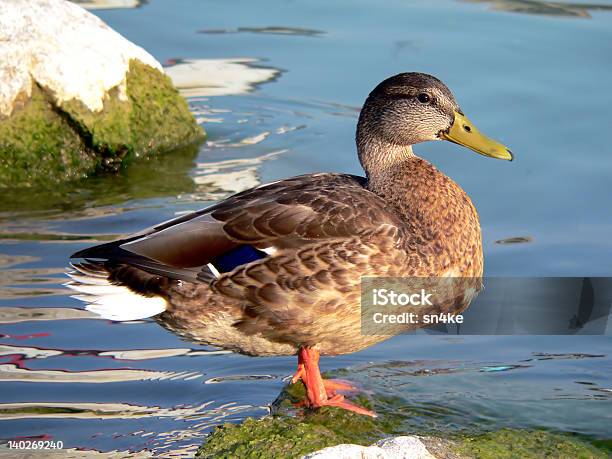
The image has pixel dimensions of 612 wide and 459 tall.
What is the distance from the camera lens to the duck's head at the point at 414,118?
5.88m

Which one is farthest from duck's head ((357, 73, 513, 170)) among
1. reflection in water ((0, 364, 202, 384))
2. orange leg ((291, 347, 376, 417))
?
reflection in water ((0, 364, 202, 384))

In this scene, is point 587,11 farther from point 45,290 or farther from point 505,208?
point 45,290

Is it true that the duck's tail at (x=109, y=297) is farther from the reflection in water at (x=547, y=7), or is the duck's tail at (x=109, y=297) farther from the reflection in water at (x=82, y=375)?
the reflection in water at (x=547, y=7)

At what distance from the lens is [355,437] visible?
512cm

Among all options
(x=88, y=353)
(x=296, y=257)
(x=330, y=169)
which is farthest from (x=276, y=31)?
(x=296, y=257)

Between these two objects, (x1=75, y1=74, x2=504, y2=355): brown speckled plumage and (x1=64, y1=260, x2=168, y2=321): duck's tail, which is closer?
(x1=75, y1=74, x2=504, y2=355): brown speckled plumage

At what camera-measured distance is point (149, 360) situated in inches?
231

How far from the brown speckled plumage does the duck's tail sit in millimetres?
28

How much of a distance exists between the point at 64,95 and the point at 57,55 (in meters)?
0.27

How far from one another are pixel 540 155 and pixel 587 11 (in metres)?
3.07

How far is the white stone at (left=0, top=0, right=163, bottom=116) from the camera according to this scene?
26.3 ft

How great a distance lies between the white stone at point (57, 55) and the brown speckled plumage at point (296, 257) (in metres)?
2.88

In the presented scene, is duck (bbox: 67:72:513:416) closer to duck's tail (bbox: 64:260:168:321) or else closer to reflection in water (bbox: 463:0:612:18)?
duck's tail (bbox: 64:260:168:321)

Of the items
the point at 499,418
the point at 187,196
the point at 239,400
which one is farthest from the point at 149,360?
the point at 187,196
